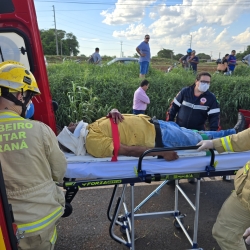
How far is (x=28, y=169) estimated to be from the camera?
168 centimetres

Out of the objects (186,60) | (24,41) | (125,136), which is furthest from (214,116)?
(186,60)

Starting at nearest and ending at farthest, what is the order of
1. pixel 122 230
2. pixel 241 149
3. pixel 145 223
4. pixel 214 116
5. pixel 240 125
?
pixel 241 149
pixel 122 230
pixel 145 223
pixel 240 125
pixel 214 116

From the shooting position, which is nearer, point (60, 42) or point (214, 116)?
point (214, 116)

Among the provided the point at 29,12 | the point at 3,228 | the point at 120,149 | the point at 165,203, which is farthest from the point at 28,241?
the point at 165,203

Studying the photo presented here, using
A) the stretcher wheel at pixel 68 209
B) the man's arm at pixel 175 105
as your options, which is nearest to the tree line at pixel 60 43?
the man's arm at pixel 175 105

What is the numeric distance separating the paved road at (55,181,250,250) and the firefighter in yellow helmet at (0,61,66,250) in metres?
1.19

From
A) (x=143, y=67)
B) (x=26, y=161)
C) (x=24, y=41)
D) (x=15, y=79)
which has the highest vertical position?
(x=24, y=41)

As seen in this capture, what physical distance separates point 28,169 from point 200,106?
2.71m

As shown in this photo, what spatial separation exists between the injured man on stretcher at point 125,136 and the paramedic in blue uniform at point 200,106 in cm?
60

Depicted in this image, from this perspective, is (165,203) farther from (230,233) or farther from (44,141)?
(44,141)

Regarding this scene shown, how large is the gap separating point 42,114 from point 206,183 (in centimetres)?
274

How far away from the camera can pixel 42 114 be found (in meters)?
2.84

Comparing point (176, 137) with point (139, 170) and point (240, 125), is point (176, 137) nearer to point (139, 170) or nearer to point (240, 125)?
point (139, 170)

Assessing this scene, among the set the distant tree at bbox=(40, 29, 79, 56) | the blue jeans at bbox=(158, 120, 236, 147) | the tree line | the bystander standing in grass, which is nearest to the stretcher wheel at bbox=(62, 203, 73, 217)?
the blue jeans at bbox=(158, 120, 236, 147)
